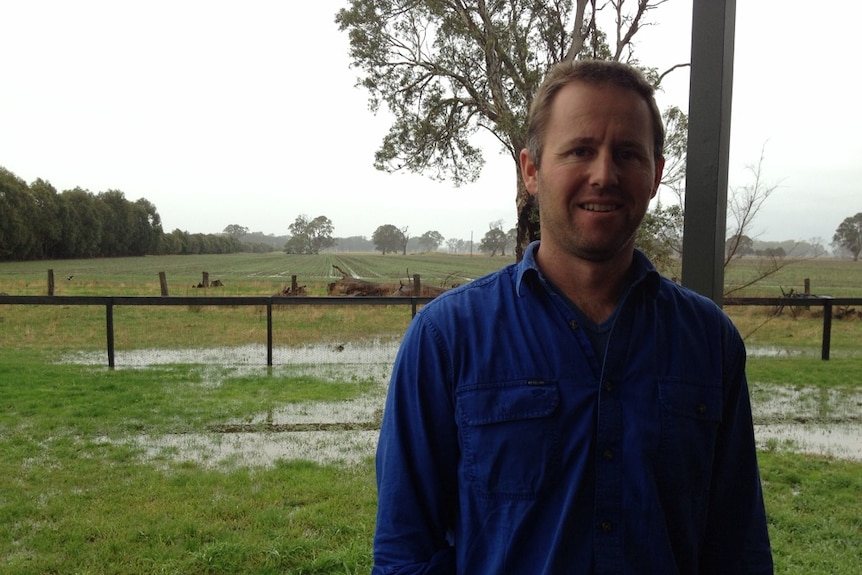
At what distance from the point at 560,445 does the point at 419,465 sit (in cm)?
22

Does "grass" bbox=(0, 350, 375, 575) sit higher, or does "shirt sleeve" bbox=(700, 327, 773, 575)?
"shirt sleeve" bbox=(700, 327, 773, 575)

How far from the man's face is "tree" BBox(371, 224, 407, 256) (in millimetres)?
8330

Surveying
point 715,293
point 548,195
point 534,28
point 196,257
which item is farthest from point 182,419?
point 196,257

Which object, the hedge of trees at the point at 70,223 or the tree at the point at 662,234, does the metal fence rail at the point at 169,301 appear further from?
the tree at the point at 662,234

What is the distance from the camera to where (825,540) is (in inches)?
110

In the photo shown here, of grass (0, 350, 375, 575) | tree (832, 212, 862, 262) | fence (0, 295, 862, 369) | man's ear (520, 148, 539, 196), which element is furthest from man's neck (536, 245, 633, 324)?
fence (0, 295, 862, 369)

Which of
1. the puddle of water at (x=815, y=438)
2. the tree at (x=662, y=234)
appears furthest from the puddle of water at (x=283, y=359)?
the puddle of water at (x=815, y=438)

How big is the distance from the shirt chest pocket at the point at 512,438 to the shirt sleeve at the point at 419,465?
0.16 ft

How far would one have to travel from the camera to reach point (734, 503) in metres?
1.10

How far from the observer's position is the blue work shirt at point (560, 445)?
937 millimetres

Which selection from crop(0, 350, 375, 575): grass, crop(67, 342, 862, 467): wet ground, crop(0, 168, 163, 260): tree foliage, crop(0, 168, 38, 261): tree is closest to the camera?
crop(0, 350, 375, 575): grass

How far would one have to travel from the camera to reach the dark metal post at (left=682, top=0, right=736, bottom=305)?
1.81 meters

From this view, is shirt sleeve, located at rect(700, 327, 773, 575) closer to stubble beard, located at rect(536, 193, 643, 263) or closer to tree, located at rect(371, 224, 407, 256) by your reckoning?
stubble beard, located at rect(536, 193, 643, 263)

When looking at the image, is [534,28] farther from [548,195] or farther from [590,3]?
[548,195]
